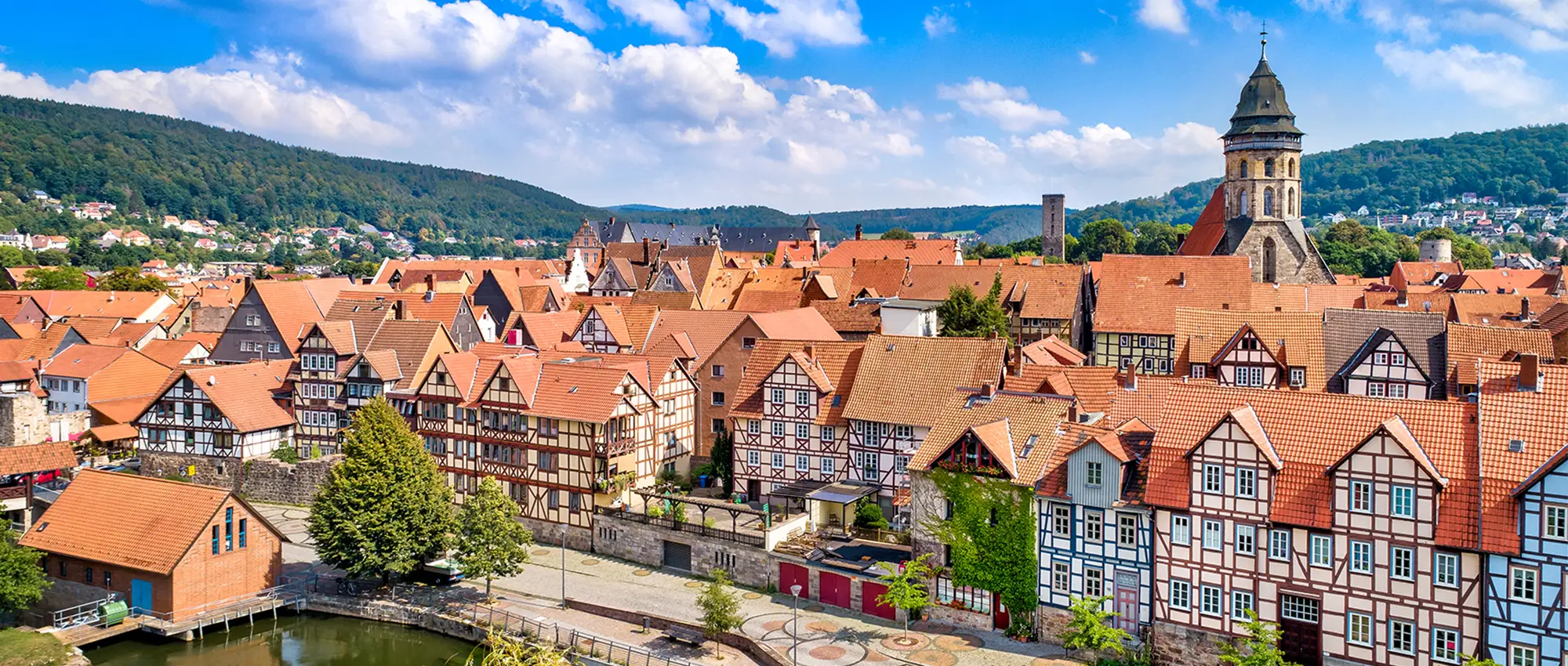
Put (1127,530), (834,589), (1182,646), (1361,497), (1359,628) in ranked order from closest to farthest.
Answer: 1. (1361,497)
2. (1359,628)
3. (1182,646)
4. (1127,530)
5. (834,589)

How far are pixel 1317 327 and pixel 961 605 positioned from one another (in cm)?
2081

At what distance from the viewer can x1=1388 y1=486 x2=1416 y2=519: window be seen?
1077 inches

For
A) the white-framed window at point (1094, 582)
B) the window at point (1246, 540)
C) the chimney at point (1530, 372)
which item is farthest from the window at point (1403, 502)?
the white-framed window at point (1094, 582)

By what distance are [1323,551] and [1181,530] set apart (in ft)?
11.2

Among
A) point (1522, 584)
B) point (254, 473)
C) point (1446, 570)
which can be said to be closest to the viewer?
point (1522, 584)

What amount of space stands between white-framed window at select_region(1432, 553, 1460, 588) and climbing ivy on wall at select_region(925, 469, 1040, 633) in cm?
990

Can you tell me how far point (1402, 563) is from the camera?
2753 cm

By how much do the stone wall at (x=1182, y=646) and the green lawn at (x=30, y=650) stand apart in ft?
98.8

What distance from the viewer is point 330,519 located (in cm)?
3925

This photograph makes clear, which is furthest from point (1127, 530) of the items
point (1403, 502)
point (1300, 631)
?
point (1403, 502)

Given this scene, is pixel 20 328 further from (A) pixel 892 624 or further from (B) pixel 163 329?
(A) pixel 892 624

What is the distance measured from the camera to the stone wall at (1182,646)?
99.3ft

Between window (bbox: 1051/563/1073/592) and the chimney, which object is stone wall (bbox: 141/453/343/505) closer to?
window (bbox: 1051/563/1073/592)

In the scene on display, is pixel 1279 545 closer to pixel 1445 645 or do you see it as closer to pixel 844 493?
pixel 1445 645
